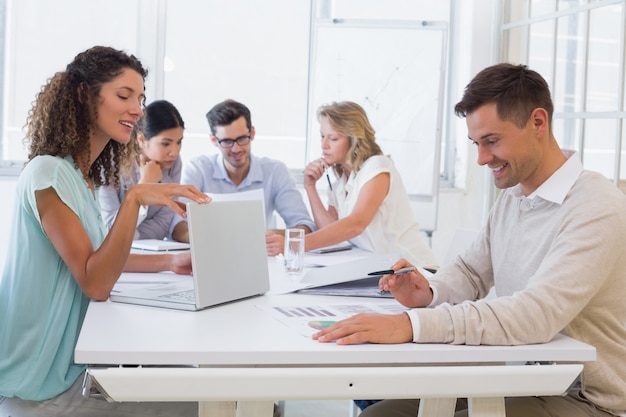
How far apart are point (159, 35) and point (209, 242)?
12.0 feet

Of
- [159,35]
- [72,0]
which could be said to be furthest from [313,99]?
[72,0]

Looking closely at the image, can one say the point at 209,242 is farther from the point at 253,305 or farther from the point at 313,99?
the point at 313,99

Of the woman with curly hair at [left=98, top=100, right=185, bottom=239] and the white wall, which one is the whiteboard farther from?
the white wall

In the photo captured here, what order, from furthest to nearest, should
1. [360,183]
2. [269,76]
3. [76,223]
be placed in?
[269,76]
[360,183]
[76,223]

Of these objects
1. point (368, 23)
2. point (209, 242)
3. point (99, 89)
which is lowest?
point (209, 242)

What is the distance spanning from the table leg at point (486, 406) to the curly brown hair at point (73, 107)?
120cm

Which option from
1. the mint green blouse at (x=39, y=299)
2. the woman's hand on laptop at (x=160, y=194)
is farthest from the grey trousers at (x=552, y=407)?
the mint green blouse at (x=39, y=299)

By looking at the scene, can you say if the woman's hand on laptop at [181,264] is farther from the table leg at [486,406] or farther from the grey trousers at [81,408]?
the table leg at [486,406]

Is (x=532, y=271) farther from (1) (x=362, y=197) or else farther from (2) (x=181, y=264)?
(1) (x=362, y=197)

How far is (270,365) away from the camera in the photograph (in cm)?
124

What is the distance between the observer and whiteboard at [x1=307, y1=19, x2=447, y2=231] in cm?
488

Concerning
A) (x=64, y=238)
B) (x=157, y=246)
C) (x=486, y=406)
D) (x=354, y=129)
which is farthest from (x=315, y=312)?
(x=354, y=129)

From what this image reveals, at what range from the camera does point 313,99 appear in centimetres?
492

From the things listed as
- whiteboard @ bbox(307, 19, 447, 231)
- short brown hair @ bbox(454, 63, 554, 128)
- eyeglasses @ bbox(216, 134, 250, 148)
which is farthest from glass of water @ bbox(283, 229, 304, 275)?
whiteboard @ bbox(307, 19, 447, 231)
